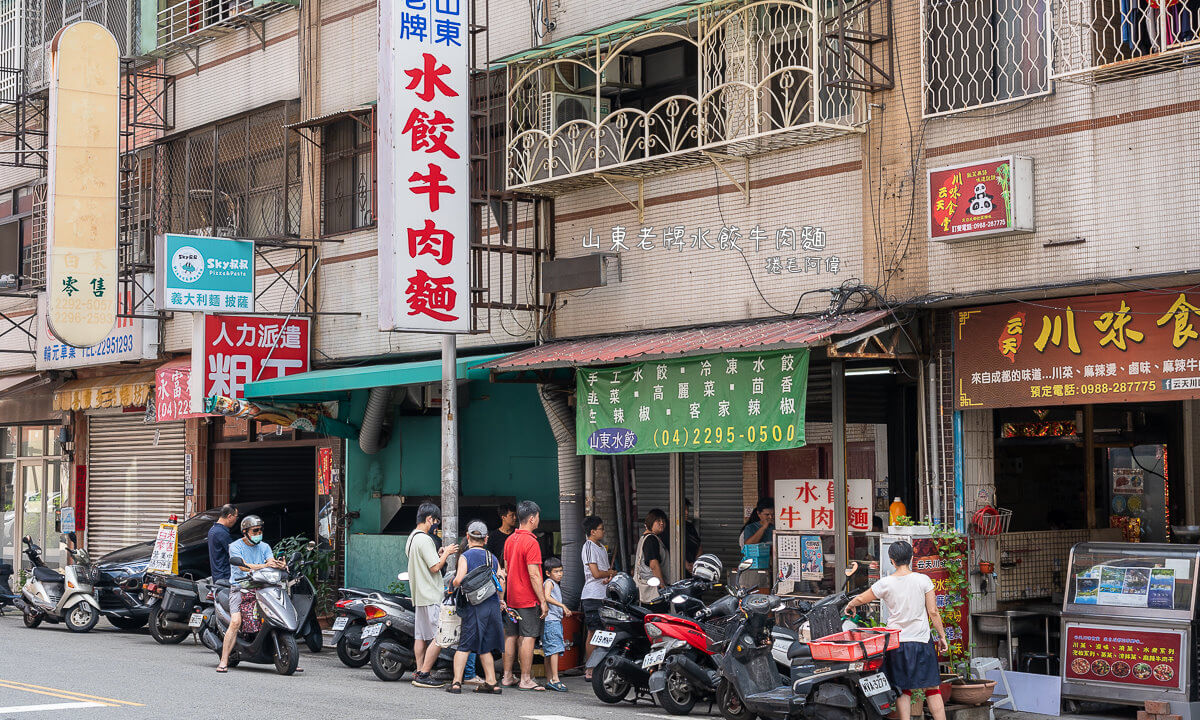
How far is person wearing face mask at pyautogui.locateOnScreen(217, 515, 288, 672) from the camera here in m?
14.4

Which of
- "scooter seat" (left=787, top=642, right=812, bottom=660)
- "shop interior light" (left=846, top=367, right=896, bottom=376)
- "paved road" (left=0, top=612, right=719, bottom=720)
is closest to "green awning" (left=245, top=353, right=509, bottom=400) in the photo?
"paved road" (left=0, top=612, right=719, bottom=720)

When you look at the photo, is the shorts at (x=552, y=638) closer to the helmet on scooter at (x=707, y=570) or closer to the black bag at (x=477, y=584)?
the black bag at (x=477, y=584)

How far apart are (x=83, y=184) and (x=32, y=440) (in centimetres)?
893

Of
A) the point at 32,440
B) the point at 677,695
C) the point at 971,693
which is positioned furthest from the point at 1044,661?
the point at 32,440

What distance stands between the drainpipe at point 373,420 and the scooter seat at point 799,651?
8.78 m

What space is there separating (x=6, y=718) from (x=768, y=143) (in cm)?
859

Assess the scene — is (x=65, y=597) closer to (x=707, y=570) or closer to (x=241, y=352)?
(x=241, y=352)

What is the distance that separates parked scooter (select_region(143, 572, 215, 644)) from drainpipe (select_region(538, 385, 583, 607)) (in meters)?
4.69

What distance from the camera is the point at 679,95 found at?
1443 centimetres

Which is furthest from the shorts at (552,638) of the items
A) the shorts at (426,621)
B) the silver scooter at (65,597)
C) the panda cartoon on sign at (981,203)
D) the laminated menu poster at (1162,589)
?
the silver scooter at (65,597)

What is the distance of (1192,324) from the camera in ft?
35.5

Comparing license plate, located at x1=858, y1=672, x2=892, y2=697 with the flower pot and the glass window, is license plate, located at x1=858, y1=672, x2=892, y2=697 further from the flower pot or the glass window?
the glass window

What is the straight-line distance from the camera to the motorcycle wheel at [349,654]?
1524 centimetres

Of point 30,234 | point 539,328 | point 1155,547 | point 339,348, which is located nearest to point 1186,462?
point 1155,547
